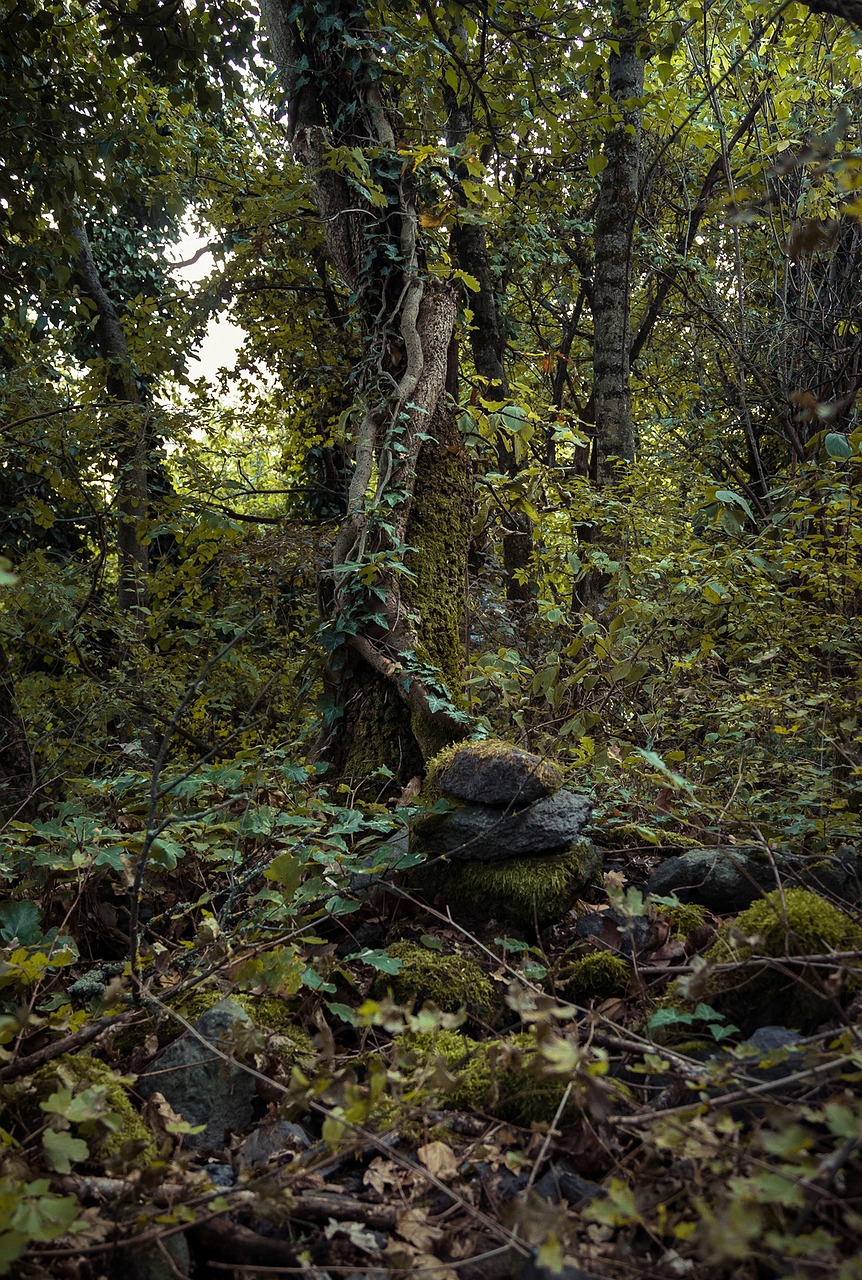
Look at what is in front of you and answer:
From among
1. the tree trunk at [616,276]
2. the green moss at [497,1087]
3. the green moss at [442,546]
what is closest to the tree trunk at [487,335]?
the tree trunk at [616,276]

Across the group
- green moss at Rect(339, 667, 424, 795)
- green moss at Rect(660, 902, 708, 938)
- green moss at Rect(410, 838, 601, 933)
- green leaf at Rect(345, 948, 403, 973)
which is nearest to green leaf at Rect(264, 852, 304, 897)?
green leaf at Rect(345, 948, 403, 973)

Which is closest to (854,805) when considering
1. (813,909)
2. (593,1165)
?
(813,909)

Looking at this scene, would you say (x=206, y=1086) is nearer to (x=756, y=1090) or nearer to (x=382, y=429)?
(x=756, y=1090)

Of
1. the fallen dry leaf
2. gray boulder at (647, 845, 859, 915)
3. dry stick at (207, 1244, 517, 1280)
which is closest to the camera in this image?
dry stick at (207, 1244, 517, 1280)

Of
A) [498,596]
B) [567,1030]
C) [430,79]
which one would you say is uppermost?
[430,79]

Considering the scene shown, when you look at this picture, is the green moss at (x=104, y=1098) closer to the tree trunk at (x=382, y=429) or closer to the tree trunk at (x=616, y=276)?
the tree trunk at (x=382, y=429)

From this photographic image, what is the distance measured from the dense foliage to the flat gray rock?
16cm

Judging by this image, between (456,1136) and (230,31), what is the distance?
668 cm

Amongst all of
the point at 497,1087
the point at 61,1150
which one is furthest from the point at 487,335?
the point at 61,1150

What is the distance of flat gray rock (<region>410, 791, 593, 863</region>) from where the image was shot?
9.21 feet

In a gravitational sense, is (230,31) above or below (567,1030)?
above

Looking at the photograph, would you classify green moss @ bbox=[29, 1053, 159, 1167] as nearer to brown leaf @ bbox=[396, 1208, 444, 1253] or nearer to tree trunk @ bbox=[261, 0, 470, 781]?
brown leaf @ bbox=[396, 1208, 444, 1253]

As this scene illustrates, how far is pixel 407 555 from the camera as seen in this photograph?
4.05m

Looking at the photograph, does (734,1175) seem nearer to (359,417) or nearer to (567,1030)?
(567,1030)
